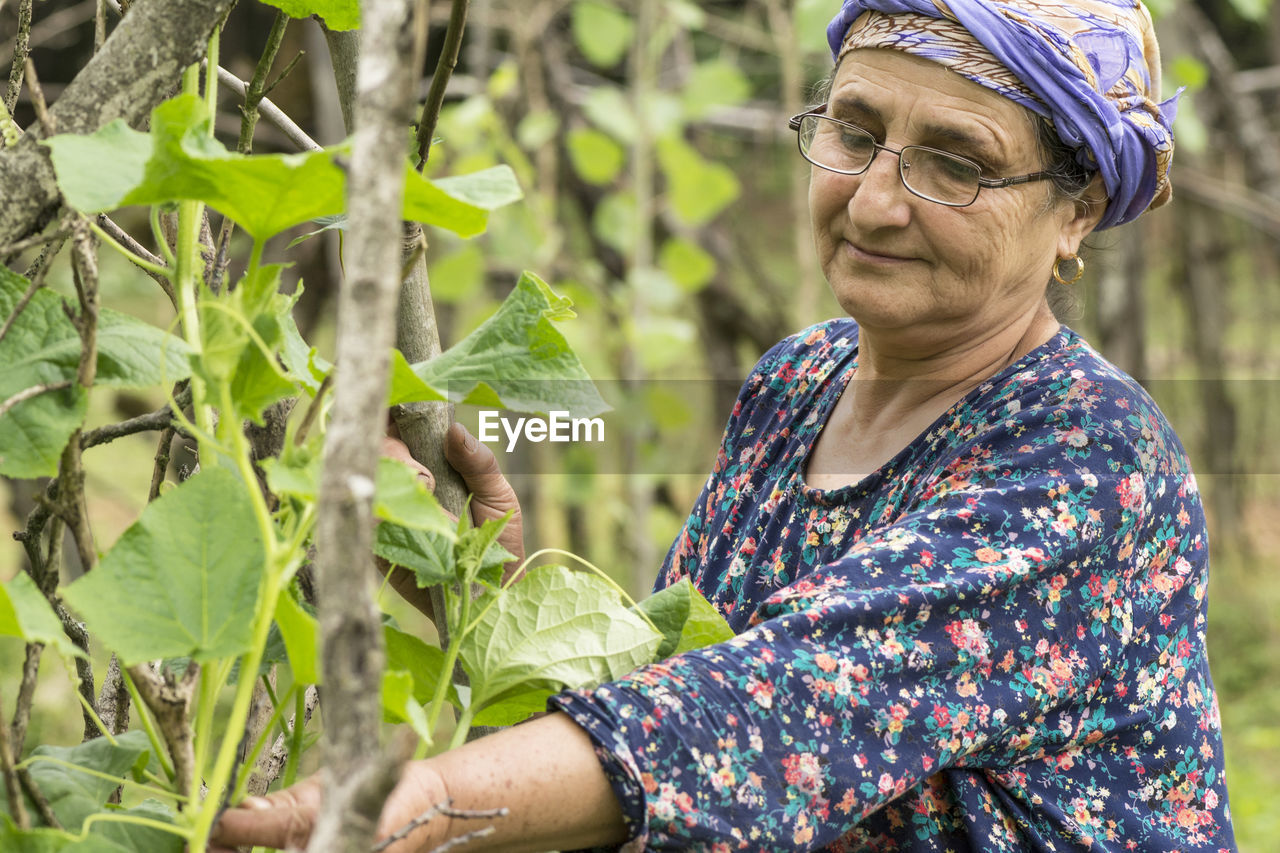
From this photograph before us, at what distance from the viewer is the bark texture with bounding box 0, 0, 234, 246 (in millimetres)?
778

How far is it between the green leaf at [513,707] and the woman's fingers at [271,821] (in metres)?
0.18

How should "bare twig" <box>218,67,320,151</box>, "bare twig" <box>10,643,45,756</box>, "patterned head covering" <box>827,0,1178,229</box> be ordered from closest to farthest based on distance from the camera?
"bare twig" <box>10,643,45,756</box> < "bare twig" <box>218,67,320,151</box> < "patterned head covering" <box>827,0,1178,229</box>

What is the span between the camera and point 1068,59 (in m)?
1.32

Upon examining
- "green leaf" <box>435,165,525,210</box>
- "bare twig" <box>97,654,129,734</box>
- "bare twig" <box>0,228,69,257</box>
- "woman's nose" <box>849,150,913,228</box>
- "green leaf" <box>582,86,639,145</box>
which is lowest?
"bare twig" <box>97,654,129,734</box>

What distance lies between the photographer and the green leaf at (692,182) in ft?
11.2

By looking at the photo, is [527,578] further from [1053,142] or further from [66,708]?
[66,708]

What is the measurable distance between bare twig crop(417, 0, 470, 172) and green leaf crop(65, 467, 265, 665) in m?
0.32

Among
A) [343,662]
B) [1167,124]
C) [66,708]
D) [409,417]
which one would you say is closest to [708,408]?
[66,708]

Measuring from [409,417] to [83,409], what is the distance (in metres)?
0.35

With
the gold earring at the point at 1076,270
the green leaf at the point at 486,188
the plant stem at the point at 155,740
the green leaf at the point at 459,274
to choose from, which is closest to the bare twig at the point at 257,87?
the green leaf at the point at 486,188

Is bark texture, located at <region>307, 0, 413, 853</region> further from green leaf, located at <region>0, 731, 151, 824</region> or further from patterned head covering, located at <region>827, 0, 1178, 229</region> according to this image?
patterned head covering, located at <region>827, 0, 1178, 229</region>

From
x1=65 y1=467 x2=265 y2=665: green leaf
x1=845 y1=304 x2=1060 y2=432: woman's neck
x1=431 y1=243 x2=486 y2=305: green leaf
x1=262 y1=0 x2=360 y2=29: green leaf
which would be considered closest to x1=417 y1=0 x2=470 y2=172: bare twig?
x1=262 y1=0 x2=360 y2=29: green leaf

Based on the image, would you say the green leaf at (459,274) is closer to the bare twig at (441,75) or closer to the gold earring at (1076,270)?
the gold earring at (1076,270)

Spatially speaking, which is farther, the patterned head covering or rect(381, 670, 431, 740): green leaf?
the patterned head covering
